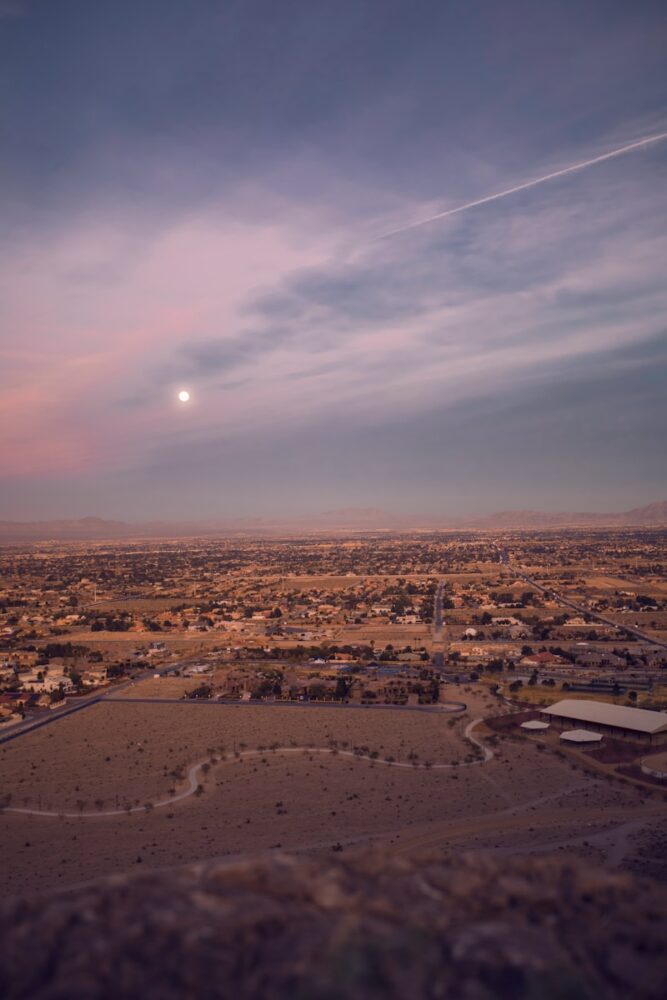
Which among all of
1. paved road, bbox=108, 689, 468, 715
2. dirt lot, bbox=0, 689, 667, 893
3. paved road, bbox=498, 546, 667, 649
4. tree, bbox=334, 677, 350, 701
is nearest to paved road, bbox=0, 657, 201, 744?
paved road, bbox=108, 689, 468, 715

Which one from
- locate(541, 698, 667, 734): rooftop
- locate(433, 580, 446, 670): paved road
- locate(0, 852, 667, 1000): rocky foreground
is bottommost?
locate(433, 580, 446, 670): paved road

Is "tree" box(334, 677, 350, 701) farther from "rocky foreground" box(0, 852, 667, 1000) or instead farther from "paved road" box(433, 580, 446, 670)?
"rocky foreground" box(0, 852, 667, 1000)

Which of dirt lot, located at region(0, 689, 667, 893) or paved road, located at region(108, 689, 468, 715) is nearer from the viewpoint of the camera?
dirt lot, located at region(0, 689, 667, 893)

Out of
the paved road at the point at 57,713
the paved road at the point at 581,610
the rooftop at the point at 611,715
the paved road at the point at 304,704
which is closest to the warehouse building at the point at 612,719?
the rooftop at the point at 611,715

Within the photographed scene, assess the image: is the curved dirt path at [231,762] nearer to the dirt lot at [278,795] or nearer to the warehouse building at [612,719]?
the dirt lot at [278,795]

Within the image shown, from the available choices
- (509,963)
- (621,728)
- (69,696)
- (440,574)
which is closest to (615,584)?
(440,574)
